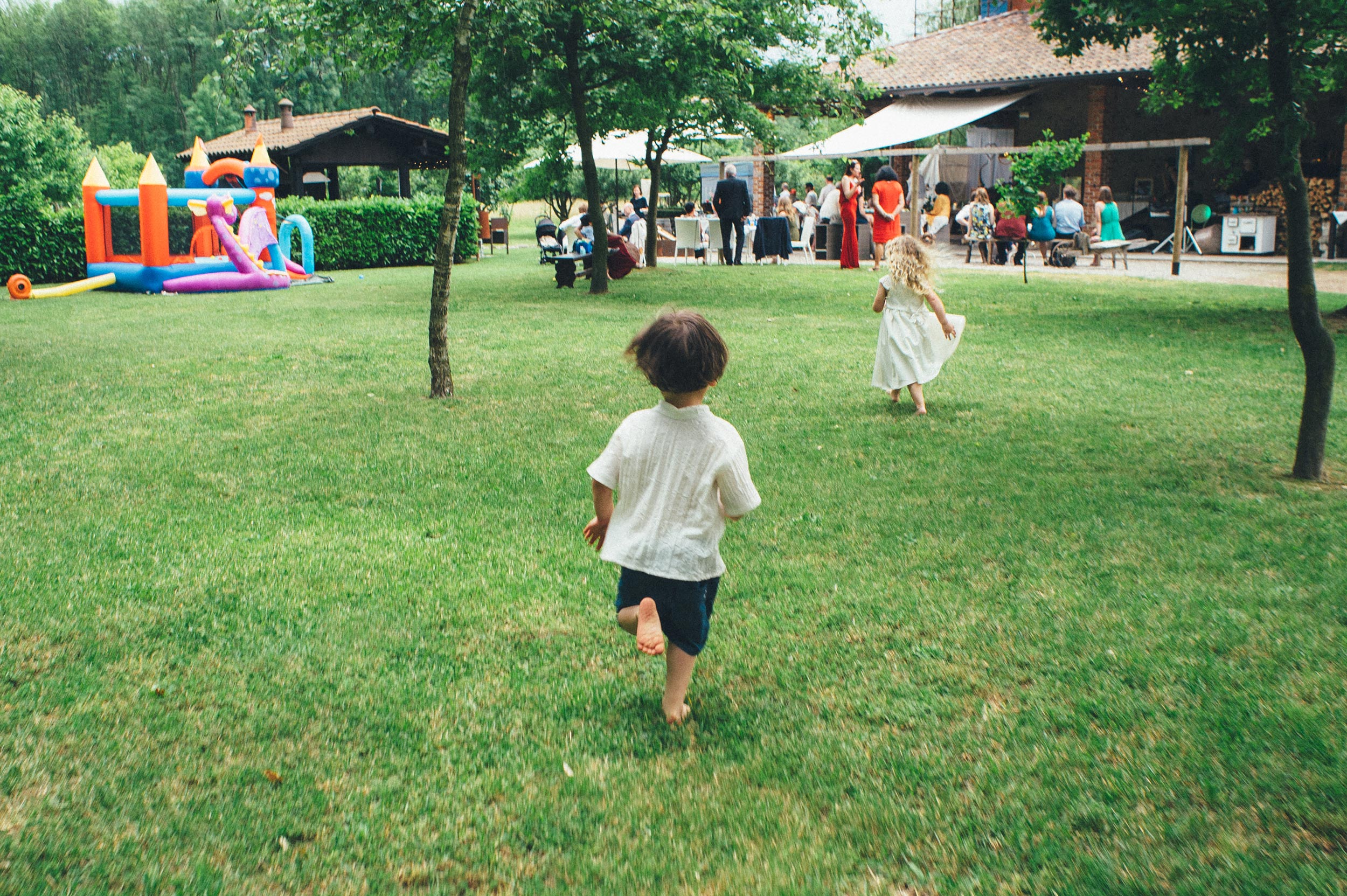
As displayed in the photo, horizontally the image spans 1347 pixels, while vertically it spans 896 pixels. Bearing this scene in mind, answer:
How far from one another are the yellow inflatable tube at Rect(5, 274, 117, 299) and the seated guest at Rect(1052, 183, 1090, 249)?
58.0ft

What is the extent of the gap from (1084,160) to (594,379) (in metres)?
19.5

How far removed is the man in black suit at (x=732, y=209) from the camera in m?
22.5

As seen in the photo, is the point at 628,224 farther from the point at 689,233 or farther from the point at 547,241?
the point at 547,241

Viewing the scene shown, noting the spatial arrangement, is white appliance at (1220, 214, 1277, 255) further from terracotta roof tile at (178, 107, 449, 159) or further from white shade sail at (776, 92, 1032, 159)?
terracotta roof tile at (178, 107, 449, 159)

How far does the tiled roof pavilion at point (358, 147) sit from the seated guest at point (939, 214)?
1396cm

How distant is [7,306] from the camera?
1597 centimetres

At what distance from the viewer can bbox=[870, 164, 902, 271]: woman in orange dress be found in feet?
62.2

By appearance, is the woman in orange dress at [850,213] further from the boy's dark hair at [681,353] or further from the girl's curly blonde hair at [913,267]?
the boy's dark hair at [681,353]

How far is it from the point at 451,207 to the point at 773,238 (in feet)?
54.0

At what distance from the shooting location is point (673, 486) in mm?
3100

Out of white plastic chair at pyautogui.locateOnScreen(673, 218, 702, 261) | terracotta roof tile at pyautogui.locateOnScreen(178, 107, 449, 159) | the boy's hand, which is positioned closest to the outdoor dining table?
white plastic chair at pyautogui.locateOnScreen(673, 218, 702, 261)

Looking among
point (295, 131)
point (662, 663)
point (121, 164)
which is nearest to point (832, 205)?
point (295, 131)

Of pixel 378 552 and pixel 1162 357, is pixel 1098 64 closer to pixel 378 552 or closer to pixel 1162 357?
pixel 1162 357

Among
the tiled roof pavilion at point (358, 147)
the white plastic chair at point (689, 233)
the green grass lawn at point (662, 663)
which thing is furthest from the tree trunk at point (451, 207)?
the tiled roof pavilion at point (358, 147)
